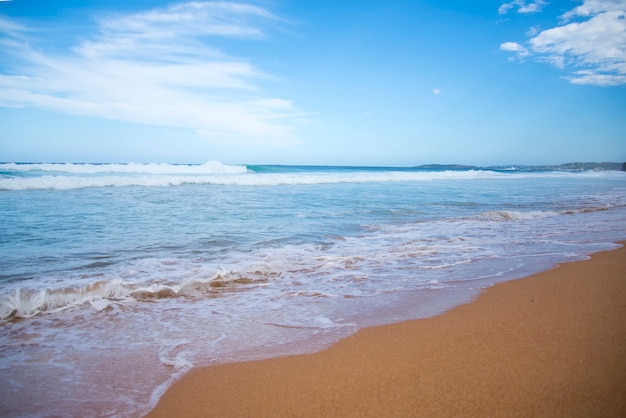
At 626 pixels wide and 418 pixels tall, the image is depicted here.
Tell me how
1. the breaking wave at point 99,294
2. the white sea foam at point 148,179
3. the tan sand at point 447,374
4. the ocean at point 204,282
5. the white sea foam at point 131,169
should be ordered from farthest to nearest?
the white sea foam at point 131,169, the white sea foam at point 148,179, the breaking wave at point 99,294, the ocean at point 204,282, the tan sand at point 447,374

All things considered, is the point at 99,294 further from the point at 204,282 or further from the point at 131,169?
the point at 131,169

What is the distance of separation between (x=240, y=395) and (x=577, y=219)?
1172 cm

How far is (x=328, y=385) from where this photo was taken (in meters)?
2.31

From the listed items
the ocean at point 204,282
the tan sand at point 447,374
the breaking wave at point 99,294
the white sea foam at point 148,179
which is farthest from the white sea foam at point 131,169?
the tan sand at point 447,374

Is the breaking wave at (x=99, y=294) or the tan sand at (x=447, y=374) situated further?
the breaking wave at (x=99, y=294)

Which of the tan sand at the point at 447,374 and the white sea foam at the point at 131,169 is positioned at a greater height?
the white sea foam at the point at 131,169

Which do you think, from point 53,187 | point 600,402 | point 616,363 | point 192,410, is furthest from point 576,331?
point 53,187

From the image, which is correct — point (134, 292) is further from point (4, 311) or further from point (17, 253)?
point (17, 253)

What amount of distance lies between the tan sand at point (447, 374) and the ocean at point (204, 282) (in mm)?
A: 290

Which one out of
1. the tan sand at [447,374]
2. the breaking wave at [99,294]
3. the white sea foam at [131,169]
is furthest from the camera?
the white sea foam at [131,169]

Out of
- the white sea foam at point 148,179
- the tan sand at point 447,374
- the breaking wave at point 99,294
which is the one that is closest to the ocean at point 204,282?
the breaking wave at point 99,294

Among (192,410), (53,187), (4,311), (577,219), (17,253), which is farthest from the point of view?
(53,187)

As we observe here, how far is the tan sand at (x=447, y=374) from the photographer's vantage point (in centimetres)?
202

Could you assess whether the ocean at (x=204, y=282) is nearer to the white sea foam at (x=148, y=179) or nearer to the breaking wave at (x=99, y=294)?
the breaking wave at (x=99, y=294)
